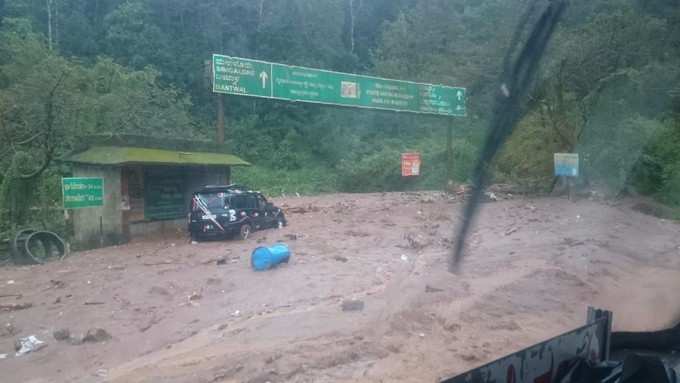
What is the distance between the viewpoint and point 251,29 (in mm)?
42500

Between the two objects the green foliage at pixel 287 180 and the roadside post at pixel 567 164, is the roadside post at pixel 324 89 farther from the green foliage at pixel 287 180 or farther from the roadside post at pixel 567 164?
the green foliage at pixel 287 180

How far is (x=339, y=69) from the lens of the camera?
43125 mm

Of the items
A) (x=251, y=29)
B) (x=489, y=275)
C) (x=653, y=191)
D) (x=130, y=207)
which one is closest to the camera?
(x=489, y=275)

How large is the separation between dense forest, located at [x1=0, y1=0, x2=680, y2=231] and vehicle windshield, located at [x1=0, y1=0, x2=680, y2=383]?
0.12 meters

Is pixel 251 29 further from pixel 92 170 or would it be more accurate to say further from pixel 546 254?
pixel 546 254

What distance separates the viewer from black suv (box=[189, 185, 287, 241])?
17703mm

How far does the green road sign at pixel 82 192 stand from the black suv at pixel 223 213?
2565 millimetres

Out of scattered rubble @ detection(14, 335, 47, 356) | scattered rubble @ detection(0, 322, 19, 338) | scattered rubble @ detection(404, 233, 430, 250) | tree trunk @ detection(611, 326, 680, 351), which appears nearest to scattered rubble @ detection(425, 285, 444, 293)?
tree trunk @ detection(611, 326, 680, 351)

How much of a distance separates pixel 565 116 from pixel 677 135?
4498 millimetres

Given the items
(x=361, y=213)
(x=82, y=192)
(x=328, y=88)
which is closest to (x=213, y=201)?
(x=82, y=192)

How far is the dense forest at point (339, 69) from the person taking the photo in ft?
65.7

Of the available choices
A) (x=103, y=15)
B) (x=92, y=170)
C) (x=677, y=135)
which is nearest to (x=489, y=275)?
(x=677, y=135)

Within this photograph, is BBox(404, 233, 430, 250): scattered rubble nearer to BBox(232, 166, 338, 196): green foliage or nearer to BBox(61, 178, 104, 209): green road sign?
BBox(61, 178, 104, 209): green road sign

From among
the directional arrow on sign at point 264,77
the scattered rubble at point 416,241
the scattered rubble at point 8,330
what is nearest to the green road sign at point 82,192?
the directional arrow on sign at point 264,77
